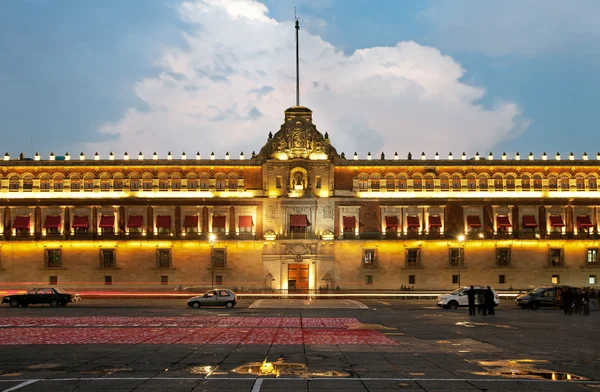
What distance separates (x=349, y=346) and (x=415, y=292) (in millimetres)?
42025

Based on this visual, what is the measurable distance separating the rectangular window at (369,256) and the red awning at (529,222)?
15.8m

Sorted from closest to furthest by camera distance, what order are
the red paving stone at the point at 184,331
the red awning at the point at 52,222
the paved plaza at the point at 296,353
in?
the paved plaza at the point at 296,353 → the red paving stone at the point at 184,331 → the red awning at the point at 52,222

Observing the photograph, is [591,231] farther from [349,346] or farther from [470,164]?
[349,346]

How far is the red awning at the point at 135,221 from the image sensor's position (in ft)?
223

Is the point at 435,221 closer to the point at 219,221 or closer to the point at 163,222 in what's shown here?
the point at 219,221

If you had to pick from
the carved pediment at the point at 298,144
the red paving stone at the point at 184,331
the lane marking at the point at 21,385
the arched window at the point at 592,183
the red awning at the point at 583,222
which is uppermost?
the carved pediment at the point at 298,144

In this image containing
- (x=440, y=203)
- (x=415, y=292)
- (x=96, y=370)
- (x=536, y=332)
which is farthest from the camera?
(x=440, y=203)

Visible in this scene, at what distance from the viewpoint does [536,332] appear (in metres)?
29.7

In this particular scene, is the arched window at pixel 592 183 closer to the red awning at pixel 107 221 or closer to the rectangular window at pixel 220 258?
the rectangular window at pixel 220 258

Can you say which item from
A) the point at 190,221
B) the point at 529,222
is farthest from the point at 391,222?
the point at 190,221

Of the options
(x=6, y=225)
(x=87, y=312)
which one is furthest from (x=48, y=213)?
(x=87, y=312)

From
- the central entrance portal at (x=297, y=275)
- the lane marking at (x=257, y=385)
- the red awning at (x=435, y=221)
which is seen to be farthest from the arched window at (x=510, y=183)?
the lane marking at (x=257, y=385)

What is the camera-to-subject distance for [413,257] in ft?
224

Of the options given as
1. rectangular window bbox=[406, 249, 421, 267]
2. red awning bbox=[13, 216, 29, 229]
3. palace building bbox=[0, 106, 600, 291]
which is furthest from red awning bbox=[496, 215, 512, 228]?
red awning bbox=[13, 216, 29, 229]
